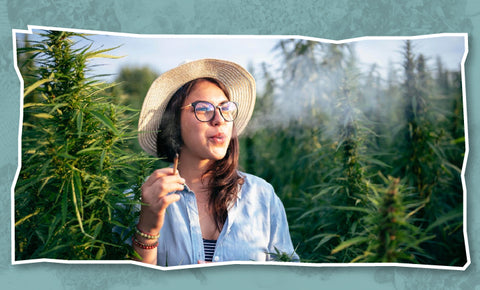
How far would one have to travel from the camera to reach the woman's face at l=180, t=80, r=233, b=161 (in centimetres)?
170

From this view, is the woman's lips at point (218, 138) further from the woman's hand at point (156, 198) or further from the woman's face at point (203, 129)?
the woman's hand at point (156, 198)

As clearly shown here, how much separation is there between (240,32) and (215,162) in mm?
547

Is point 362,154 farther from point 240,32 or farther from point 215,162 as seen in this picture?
point 240,32

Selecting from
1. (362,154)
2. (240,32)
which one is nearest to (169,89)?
(240,32)

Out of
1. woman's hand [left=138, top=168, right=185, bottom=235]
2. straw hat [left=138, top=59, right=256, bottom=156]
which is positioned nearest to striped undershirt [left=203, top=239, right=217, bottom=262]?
woman's hand [left=138, top=168, right=185, bottom=235]

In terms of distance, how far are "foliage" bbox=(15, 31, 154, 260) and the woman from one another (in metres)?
0.10

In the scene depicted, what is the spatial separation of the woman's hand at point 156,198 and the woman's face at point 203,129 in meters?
0.12

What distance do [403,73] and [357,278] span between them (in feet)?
2.75

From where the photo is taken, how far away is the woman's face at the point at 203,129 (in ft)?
5.57

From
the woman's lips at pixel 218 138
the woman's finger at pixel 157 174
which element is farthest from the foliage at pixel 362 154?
the woman's finger at pixel 157 174

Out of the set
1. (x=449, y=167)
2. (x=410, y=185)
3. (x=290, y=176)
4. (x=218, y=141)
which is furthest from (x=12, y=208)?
(x=449, y=167)

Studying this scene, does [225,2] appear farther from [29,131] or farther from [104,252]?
[104,252]

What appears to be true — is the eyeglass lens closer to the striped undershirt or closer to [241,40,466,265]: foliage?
[241,40,466,265]: foliage

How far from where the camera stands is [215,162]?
1747 mm
